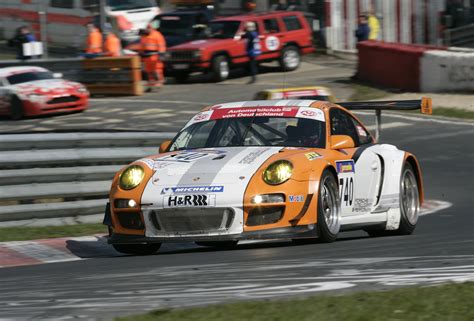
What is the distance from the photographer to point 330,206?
351 inches

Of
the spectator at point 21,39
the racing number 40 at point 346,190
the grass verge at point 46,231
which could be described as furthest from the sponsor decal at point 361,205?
the spectator at point 21,39

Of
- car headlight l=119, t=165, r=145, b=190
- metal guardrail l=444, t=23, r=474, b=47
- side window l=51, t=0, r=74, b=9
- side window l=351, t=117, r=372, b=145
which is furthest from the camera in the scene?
metal guardrail l=444, t=23, r=474, b=47

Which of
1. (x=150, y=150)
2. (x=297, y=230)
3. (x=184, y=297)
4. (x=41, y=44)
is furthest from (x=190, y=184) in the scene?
(x=41, y=44)

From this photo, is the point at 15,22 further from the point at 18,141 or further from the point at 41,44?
the point at 18,141

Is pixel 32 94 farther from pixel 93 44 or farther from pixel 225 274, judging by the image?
pixel 225 274

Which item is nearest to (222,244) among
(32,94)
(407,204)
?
(407,204)

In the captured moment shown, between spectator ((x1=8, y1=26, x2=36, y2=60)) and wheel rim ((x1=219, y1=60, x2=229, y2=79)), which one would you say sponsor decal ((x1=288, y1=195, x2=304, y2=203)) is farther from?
spectator ((x1=8, y1=26, x2=36, y2=60))

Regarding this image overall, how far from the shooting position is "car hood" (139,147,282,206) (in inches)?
332

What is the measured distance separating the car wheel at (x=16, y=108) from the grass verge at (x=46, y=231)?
1353cm

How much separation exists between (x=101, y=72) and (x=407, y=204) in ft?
60.0

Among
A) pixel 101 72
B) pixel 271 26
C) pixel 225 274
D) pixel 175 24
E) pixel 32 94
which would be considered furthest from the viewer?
pixel 175 24

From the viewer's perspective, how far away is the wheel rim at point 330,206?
8789 mm

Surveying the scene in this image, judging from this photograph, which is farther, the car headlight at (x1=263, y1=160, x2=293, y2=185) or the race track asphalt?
the car headlight at (x1=263, y1=160, x2=293, y2=185)

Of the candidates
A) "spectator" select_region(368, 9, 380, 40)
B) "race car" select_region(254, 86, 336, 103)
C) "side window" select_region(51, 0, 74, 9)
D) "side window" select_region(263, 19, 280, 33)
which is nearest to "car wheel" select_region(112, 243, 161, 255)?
"race car" select_region(254, 86, 336, 103)
